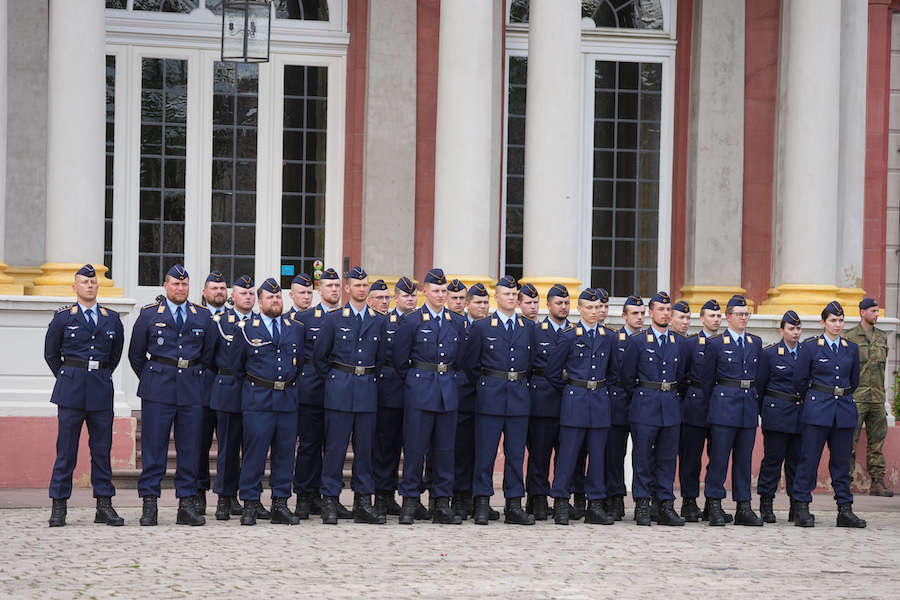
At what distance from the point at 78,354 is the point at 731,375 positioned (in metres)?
5.27

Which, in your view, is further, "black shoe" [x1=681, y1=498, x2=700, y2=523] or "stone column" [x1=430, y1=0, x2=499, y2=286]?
"stone column" [x1=430, y1=0, x2=499, y2=286]

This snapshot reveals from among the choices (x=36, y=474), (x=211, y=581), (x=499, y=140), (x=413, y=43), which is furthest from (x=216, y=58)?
(x=211, y=581)

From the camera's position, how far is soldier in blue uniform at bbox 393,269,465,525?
11758 millimetres

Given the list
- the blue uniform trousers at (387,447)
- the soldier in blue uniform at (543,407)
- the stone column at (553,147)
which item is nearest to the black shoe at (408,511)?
the blue uniform trousers at (387,447)

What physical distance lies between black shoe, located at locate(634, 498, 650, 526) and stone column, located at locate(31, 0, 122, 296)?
5.51 meters

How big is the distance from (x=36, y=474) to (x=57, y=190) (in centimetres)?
269

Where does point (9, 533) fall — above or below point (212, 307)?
below

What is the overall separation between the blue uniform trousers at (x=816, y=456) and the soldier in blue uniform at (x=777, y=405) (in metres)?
0.13

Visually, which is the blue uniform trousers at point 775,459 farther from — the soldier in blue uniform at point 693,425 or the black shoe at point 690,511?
the black shoe at point 690,511

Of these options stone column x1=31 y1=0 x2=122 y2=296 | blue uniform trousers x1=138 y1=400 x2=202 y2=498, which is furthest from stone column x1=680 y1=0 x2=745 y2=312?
blue uniform trousers x1=138 y1=400 x2=202 y2=498

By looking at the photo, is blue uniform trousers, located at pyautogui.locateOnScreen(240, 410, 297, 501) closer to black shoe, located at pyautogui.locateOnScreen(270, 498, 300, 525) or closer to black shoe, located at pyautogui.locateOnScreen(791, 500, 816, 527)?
black shoe, located at pyautogui.locateOnScreen(270, 498, 300, 525)

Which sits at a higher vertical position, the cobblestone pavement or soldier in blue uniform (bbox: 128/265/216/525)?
soldier in blue uniform (bbox: 128/265/216/525)

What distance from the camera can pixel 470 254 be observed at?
15.2m

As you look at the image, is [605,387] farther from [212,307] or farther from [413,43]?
[413,43]
